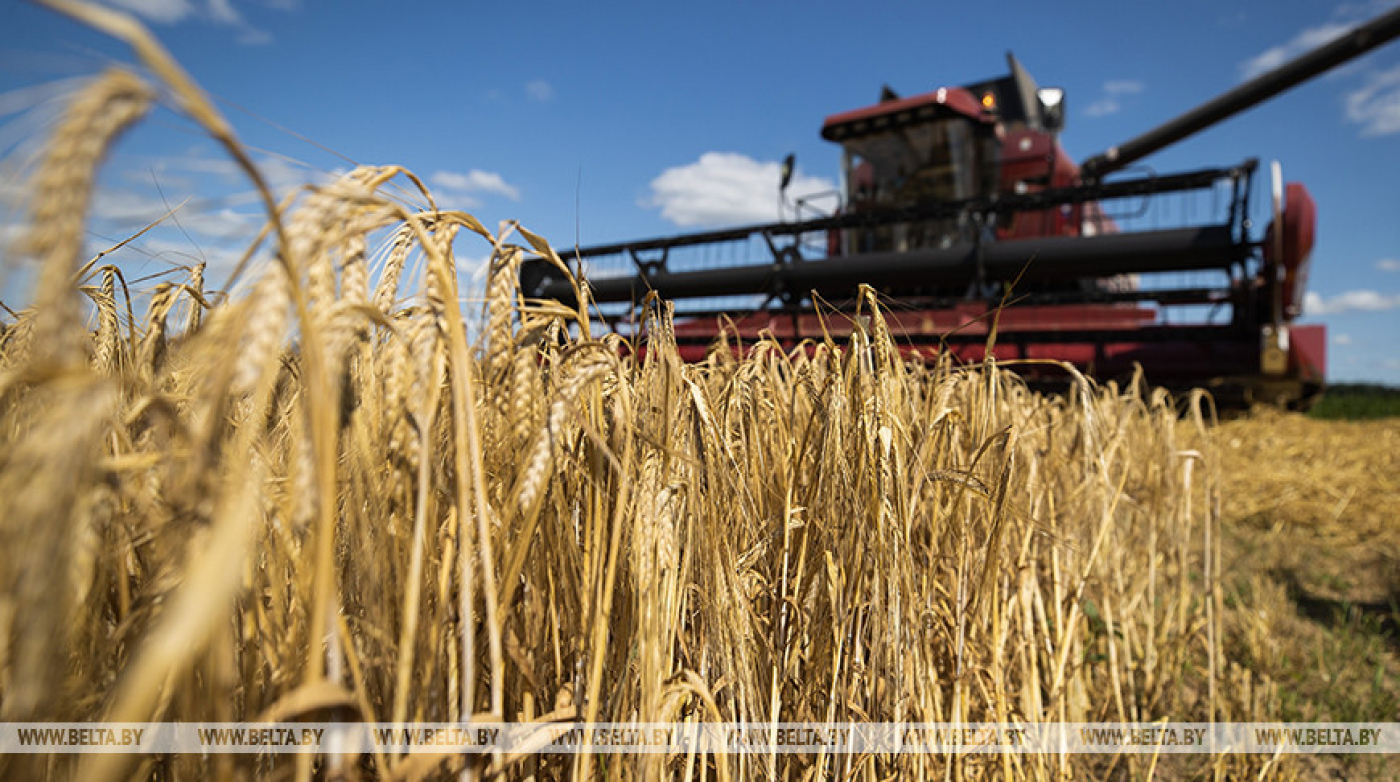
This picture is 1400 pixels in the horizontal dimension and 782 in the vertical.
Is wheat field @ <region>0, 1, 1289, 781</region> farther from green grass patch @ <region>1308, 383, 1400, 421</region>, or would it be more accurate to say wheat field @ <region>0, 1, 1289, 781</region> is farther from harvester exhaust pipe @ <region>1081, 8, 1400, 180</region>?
green grass patch @ <region>1308, 383, 1400, 421</region>

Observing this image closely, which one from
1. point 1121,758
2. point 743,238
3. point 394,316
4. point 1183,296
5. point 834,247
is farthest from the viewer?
point 834,247

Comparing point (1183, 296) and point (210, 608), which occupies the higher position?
point (1183, 296)

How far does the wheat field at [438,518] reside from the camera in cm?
34

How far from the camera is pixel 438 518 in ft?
2.24

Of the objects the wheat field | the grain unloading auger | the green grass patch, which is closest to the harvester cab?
the grain unloading auger

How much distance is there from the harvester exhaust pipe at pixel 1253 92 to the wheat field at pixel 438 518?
6.43m

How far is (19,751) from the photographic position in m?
0.41

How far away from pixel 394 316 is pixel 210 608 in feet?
1.38

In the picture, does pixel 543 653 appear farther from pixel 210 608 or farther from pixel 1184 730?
pixel 1184 730

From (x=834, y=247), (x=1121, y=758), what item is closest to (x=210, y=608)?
(x=1121, y=758)

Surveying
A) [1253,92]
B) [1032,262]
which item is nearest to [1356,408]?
[1253,92]

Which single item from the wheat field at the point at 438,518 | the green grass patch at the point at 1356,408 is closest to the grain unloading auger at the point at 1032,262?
the wheat field at the point at 438,518

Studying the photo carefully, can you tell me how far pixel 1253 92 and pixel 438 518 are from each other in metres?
7.81

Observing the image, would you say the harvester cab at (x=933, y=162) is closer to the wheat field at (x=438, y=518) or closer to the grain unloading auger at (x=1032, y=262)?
the grain unloading auger at (x=1032, y=262)
